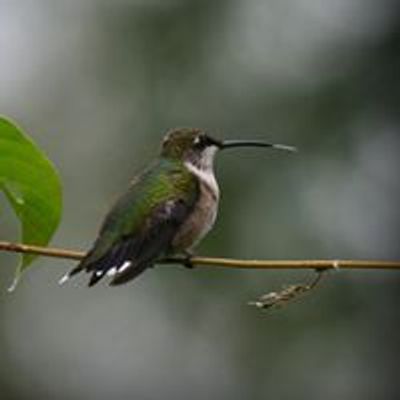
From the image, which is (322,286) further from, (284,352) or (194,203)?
(194,203)

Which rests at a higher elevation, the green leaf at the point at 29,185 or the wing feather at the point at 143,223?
the green leaf at the point at 29,185

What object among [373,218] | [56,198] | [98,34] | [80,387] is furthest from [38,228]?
[98,34]

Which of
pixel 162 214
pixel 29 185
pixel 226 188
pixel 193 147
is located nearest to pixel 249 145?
pixel 162 214

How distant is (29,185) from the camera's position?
3002 mm

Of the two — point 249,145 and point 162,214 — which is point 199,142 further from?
point 249,145

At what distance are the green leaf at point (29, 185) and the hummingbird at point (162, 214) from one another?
1.52 feet

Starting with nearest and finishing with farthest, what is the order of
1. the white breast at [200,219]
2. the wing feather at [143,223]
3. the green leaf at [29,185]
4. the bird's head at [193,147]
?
the green leaf at [29,185], the wing feather at [143,223], the white breast at [200,219], the bird's head at [193,147]

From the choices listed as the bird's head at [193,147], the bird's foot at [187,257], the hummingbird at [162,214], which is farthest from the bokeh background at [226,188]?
the bird's foot at [187,257]

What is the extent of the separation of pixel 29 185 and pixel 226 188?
8762mm

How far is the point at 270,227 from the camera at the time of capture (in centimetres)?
1176

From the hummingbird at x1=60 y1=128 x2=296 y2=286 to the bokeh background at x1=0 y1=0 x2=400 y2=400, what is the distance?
6.23 metres

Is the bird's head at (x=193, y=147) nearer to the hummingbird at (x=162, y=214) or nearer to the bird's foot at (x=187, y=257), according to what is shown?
the hummingbird at (x=162, y=214)

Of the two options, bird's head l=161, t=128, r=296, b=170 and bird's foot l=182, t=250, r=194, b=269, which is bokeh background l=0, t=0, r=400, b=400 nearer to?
bird's head l=161, t=128, r=296, b=170

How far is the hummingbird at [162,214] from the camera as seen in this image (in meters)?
3.79
